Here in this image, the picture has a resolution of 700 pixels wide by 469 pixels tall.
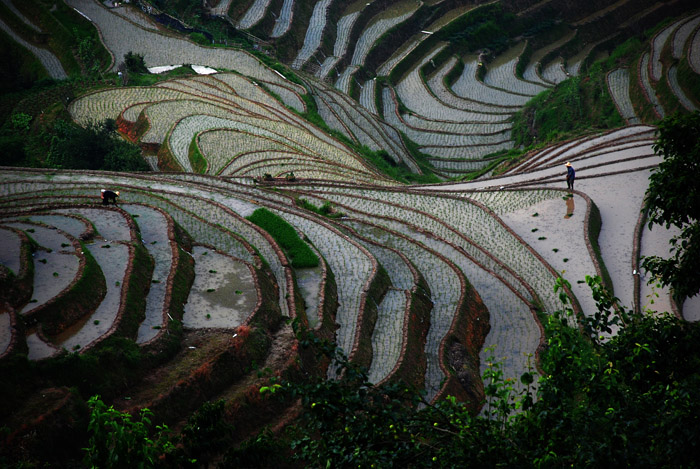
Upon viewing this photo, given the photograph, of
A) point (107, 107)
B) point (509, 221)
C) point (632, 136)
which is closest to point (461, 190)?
point (509, 221)

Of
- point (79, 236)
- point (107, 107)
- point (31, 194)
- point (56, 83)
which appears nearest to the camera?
point (79, 236)

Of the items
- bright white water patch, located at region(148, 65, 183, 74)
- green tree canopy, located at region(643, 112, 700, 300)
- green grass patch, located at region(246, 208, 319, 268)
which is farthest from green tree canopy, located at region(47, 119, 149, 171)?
green tree canopy, located at region(643, 112, 700, 300)

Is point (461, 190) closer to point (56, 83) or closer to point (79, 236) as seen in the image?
point (79, 236)

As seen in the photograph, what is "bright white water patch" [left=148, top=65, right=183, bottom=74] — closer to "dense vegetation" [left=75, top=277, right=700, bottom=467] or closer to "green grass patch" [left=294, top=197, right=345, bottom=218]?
"green grass patch" [left=294, top=197, right=345, bottom=218]

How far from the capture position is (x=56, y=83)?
45312mm

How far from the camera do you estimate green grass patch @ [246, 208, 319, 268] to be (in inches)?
839

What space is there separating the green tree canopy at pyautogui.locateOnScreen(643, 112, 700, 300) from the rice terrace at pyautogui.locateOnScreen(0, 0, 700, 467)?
0.05m

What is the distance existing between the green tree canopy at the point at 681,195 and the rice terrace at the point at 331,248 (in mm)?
50

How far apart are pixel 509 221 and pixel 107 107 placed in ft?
88.6

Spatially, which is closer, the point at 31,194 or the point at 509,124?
the point at 31,194

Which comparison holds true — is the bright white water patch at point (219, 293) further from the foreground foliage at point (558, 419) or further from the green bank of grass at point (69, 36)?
the green bank of grass at point (69, 36)

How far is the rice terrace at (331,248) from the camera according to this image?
9.44m

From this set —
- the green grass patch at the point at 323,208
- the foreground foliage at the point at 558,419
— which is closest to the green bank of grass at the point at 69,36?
the green grass patch at the point at 323,208

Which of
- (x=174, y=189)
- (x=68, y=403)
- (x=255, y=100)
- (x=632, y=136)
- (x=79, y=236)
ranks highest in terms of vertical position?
(x=632, y=136)
